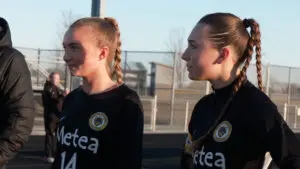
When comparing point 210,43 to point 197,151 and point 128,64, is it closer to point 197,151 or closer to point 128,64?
point 197,151

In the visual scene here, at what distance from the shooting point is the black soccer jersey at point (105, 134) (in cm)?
264

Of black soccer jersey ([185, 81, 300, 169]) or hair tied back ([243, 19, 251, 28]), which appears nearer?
black soccer jersey ([185, 81, 300, 169])

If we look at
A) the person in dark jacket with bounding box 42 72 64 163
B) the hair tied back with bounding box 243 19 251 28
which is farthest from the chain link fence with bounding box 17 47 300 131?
the hair tied back with bounding box 243 19 251 28

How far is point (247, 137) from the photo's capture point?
230 cm

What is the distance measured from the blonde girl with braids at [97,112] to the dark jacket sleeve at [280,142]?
73cm

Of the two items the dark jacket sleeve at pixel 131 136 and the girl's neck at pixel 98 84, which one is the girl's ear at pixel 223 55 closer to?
the dark jacket sleeve at pixel 131 136

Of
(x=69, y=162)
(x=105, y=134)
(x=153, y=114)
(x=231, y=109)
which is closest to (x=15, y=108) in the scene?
(x=69, y=162)

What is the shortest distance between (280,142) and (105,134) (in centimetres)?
94

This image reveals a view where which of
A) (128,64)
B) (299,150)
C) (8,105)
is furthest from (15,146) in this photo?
(128,64)

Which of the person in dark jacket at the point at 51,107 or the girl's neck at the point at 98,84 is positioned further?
the person in dark jacket at the point at 51,107

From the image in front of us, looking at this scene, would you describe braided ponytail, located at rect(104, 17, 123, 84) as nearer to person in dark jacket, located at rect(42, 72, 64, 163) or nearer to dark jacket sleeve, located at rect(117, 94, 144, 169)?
dark jacket sleeve, located at rect(117, 94, 144, 169)

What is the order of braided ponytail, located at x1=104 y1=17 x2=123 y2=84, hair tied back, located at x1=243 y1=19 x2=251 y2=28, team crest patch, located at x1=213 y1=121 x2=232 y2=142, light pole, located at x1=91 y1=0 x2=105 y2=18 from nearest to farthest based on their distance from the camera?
team crest patch, located at x1=213 y1=121 x2=232 y2=142 → hair tied back, located at x1=243 y1=19 x2=251 y2=28 → braided ponytail, located at x1=104 y1=17 x2=123 y2=84 → light pole, located at x1=91 y1=0 x2=105 y2=18

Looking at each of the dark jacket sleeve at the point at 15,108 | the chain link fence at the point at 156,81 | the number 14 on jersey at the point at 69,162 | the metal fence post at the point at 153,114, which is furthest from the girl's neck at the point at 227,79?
the metal fence post at the point at 153,114

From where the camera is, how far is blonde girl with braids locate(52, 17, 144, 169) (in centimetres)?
265
